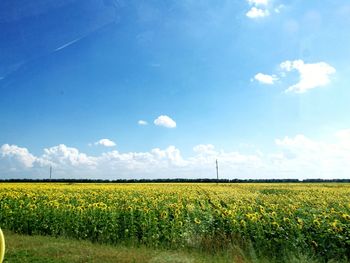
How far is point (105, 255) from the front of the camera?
880cm

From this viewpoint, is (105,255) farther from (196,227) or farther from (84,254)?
(196,227)

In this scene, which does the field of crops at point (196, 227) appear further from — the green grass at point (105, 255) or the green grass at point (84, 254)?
the green grass at point (84, 254)

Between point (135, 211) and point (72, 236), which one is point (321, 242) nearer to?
point (135, 211)

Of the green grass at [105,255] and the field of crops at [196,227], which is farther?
the field of crops at [196,227]

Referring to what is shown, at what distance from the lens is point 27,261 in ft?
27.5

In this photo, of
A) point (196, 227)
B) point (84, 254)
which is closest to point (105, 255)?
point (84, 254)

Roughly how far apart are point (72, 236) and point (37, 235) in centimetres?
128

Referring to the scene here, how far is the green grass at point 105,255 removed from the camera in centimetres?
841

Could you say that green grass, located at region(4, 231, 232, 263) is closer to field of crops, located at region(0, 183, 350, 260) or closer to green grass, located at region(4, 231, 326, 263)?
green grass, located at region(4, 231, 326, 263)

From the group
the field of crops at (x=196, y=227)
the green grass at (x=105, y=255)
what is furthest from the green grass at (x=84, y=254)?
the field of crops at (x=196, y=227)

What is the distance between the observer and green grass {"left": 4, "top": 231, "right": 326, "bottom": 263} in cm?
841

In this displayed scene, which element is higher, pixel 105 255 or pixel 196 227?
pixel 196 227

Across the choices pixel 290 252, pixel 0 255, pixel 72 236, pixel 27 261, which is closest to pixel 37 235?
pixel 72 236

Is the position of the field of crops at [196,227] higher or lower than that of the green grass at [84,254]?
higher
